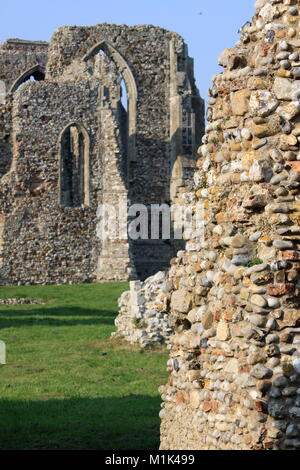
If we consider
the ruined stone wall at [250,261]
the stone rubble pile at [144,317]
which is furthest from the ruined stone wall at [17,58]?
the ruined stone wall at [250,261]

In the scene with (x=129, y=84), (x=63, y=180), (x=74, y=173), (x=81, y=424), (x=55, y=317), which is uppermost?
(x=129, y=84)

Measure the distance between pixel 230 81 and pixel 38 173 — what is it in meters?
24.8

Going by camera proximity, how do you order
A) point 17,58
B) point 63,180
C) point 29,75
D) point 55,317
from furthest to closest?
point 29,75, point 17,58, point 63,180, point 55,317

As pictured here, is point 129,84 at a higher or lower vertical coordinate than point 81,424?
higher

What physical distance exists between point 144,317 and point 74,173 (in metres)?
18.0

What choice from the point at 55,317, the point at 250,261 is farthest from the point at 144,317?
the point at 250,261

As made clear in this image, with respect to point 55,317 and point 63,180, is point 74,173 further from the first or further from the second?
point 55,317

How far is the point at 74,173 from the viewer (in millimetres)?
35188

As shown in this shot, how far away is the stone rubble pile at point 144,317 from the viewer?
17266 millimetres

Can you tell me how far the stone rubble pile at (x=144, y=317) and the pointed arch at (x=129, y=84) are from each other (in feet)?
69.3

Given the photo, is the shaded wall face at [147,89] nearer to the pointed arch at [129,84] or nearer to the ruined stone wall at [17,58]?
the pointed arch at [129,84]

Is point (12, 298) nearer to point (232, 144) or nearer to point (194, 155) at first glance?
point (194, 155)

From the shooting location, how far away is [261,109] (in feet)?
22.9

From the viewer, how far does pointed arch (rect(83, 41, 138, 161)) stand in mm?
39281
